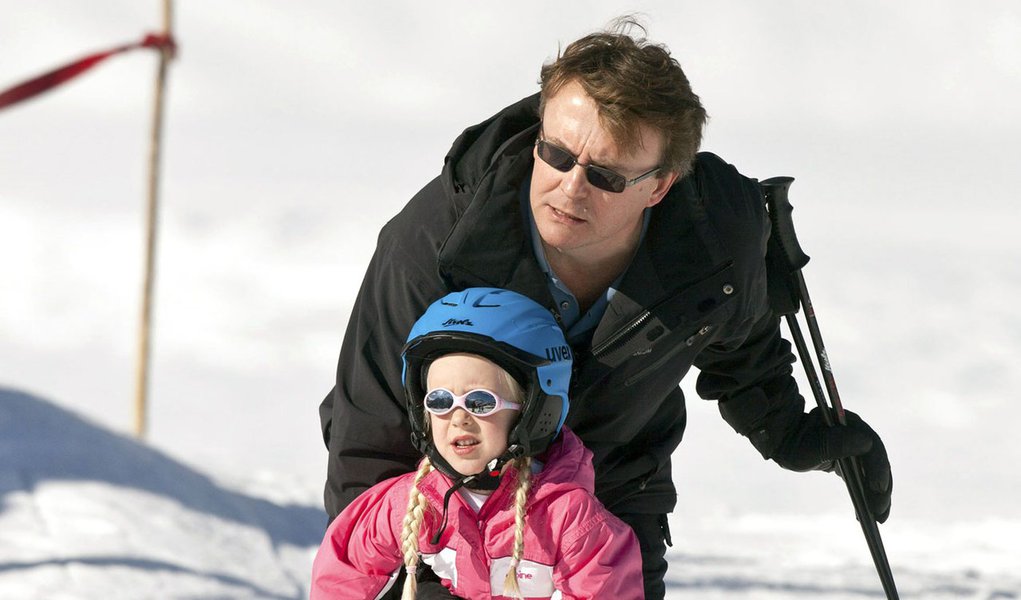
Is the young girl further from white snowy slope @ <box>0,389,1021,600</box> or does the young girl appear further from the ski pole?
white snowy slope @ <box>0,389,1021,600</box>

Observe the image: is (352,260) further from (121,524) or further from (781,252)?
(781,252)

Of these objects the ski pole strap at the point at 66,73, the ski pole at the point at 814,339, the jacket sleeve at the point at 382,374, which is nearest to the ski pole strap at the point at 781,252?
the ski pole at the point at 814,339

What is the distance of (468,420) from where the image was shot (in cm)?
247

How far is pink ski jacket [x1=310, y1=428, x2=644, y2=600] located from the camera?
244cm

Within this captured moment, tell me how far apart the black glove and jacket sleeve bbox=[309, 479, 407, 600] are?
4.03 feet

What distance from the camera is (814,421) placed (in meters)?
3.38

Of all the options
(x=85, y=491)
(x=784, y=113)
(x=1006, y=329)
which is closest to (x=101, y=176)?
(x=784, y=113)

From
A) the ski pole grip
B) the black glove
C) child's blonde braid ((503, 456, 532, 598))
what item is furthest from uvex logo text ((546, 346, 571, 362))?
the black glove

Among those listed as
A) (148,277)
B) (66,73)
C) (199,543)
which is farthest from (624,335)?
(66,73)

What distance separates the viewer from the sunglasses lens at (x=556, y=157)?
8.13 feet

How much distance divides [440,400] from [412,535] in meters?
0.25

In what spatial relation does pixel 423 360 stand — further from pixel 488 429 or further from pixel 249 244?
pixel 249 244

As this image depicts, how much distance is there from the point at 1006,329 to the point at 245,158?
340 inches

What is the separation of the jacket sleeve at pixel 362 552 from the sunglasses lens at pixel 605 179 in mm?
677
